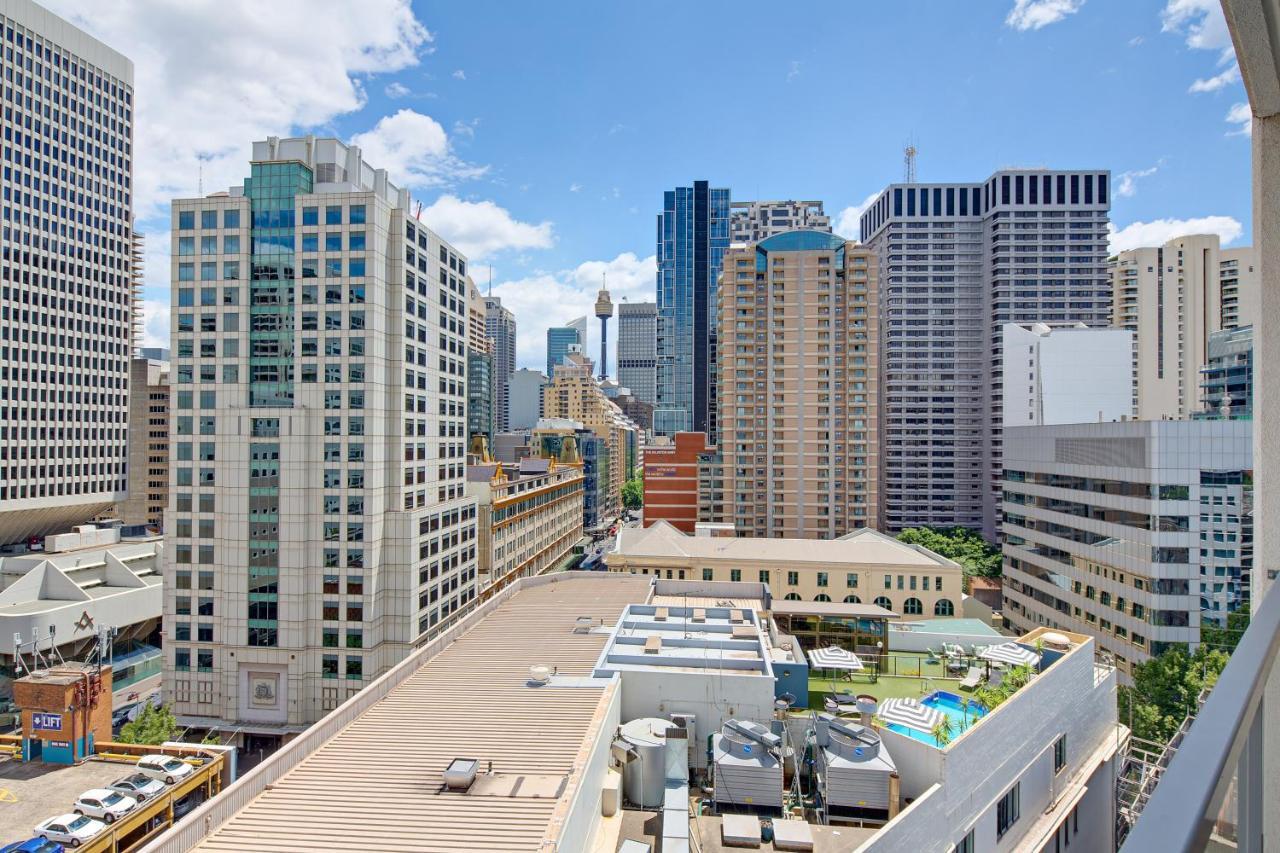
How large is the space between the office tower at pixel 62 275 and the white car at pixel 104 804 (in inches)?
2477

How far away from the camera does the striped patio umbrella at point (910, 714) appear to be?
1905 cm

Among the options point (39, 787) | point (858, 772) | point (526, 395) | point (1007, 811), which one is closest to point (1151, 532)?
point (1007, 811)

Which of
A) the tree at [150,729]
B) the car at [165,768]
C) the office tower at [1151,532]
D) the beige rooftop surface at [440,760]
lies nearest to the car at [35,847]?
the car at [165,768]

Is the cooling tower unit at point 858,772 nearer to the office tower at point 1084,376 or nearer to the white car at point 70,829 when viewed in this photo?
the white car at point 70,829

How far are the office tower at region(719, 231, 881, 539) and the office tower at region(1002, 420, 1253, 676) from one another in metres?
26.5

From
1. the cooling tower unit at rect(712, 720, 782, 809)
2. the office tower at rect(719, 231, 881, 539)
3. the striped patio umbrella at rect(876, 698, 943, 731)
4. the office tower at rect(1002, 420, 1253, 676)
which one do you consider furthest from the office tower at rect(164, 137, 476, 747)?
the office tower at rect(719, 231, 881, 539)

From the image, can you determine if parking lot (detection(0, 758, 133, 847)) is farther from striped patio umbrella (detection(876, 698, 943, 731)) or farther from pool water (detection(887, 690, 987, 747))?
pool water (detection(887, 690, 987, 747))

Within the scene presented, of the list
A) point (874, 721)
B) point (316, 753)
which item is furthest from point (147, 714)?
point (874, 721)

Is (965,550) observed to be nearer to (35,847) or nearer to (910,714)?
(910,714)

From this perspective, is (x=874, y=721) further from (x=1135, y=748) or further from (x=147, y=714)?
(x=147, y=714)

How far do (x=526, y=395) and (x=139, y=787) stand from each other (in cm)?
17163

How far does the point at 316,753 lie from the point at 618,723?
7.69 meters

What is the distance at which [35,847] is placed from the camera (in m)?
18.4

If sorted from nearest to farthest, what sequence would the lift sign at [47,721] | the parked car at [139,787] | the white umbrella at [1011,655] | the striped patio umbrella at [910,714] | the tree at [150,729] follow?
the striped patio umbrella at [910,714] → the parked car at [139,787] → the white umbrella at [1011,655] → the lift sign at [47,721] → the tree at [150,729]
